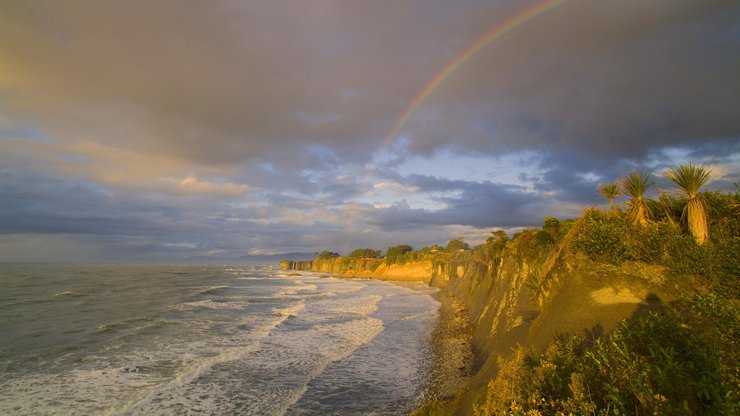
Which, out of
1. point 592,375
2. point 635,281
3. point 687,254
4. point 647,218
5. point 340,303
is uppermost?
point 647,218

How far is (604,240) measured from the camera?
37.1 feet

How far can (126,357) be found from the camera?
62.0 ft

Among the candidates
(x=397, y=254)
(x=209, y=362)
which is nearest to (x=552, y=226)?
(x=209, y=362)

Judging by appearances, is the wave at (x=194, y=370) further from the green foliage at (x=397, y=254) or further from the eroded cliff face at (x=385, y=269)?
the green foliage at (x=397, y=254)

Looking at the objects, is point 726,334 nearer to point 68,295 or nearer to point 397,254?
point 68,295

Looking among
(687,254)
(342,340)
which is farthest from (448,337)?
(687,254)

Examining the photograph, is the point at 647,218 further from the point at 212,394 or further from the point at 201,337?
the point at 201,337

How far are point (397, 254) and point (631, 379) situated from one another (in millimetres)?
122195

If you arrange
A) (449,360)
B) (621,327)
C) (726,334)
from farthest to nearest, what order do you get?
(449,360), (621,327), (726,334)

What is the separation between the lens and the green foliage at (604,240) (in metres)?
10.9

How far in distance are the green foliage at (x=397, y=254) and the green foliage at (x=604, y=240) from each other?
342 feet

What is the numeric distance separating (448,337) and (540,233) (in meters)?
8.85

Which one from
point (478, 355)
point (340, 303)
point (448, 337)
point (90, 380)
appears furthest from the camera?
point (340, 303)

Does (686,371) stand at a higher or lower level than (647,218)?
lower
